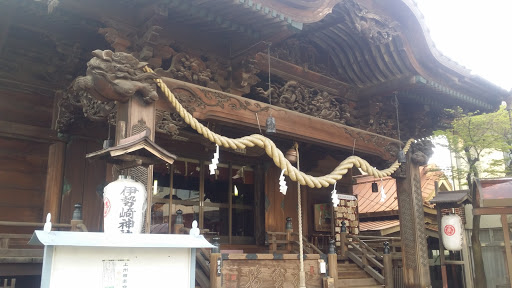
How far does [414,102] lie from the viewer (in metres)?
9.21

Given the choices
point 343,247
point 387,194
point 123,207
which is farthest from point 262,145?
point 387,194

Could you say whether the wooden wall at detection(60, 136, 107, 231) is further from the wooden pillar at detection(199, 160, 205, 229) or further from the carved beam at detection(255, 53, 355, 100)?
the carved beam at detection(255, 53, 355, 100)

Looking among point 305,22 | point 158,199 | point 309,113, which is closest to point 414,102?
point 309,113

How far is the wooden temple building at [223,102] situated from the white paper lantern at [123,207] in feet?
1.37

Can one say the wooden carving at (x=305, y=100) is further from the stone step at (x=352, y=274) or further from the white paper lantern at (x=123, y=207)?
the stone step at (x=352, y=274)

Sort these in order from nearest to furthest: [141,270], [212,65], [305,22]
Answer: [141,270] < [305,22] < [212,65]

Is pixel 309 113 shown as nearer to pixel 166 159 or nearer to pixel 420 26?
pixel 420 26

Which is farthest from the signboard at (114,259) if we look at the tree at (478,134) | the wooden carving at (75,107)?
the tree at (478,134)

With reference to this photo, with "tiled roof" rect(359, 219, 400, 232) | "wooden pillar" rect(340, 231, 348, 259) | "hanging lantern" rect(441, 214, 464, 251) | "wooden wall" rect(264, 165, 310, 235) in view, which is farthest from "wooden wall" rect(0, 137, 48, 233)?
"tiled roof" rect(359, 219, 400, 232)

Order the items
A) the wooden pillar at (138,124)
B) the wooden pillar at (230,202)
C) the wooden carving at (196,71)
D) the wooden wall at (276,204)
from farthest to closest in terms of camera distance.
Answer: the wooden wall at (276,204) < the wooden pillar at (230,202) < the wooden carving at (196,71) < the wooden pillar at (138,124)

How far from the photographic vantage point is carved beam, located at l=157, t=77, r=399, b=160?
5727mm

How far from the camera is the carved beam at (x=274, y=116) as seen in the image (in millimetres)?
5727

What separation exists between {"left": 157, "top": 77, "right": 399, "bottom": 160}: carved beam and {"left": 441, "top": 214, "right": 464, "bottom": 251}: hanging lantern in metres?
1.99

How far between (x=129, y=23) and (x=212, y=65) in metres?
1.33
